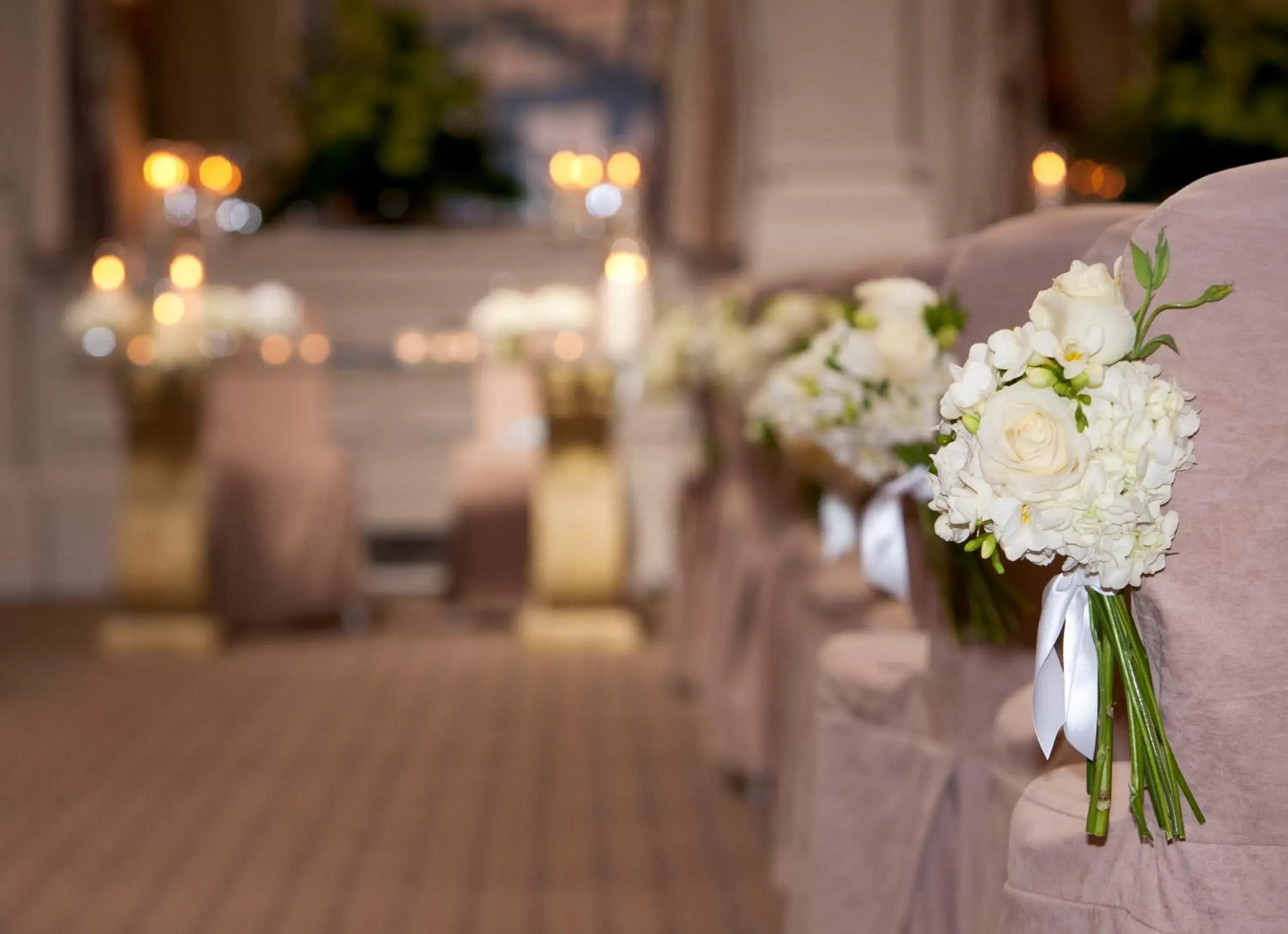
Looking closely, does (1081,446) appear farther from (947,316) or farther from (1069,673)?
→ (947,316)

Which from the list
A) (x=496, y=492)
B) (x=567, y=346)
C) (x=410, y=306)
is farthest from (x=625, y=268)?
(x=410, y=306)

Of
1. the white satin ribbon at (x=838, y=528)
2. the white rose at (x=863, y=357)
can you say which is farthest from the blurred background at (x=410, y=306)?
the white rose at (x=863, y=357)

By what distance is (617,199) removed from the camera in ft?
18.7

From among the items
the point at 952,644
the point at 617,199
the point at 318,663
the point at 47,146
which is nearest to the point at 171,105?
the point at 47,146

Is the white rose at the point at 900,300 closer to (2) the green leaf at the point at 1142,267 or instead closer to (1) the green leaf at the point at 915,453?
(1) the green leaf at the point at 915,453

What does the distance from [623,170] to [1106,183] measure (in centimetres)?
280

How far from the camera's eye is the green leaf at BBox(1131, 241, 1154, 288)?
109 cm

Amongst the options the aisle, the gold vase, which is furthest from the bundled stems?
the gold vase

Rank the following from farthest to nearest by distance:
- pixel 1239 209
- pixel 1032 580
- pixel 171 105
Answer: pixel 171 105
pixel 1032 580
pixel 1239 209

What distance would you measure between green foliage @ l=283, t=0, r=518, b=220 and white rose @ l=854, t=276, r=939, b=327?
218 inches

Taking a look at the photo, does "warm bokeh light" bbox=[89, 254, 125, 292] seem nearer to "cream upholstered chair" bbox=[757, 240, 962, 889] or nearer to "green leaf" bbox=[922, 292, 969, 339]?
"cream upholstered chair" bbox=[757, 240, 962, 889]

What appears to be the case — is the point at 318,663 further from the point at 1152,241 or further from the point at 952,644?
the point at 1152,241

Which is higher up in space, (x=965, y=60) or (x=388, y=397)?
(x=965, y=60)

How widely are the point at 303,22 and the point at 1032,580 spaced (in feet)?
22.3
